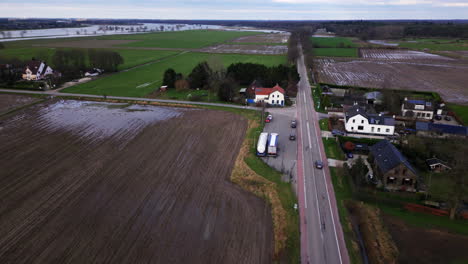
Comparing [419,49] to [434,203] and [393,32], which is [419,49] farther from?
[434,203]

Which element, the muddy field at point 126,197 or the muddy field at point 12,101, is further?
the muddy field at point 12,101

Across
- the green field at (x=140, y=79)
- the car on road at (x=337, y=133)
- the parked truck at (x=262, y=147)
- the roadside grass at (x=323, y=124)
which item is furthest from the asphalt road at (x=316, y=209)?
the green field at (x=140, y=79)

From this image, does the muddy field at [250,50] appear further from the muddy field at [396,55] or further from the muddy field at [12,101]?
the muddy field at [12,101]

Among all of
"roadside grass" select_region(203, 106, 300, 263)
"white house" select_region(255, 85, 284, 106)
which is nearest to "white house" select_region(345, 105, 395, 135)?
"roadside grass" select_region(203, 106, 300, 263)

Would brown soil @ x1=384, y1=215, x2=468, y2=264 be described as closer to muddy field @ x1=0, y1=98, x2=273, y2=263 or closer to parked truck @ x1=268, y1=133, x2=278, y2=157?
muddy field @ x1=0, y1=98, x2=273, y2=263

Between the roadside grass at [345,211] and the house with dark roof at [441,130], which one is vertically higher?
the house with dark roof at [441,130]
